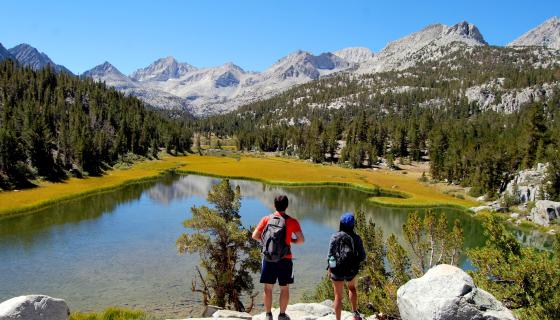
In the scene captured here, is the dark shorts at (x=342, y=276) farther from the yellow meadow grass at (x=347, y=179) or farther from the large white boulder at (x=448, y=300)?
the yellow meadow grass at (x=347, y=179)

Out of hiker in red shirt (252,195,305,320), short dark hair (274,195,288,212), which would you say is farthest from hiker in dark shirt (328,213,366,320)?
short dark hair (274,195,288,212)

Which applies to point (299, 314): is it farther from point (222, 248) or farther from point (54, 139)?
point (54, 139)

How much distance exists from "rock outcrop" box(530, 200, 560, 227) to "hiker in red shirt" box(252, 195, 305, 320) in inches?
3007

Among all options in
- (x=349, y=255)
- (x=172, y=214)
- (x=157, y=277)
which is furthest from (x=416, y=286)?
(x=172, y=214)

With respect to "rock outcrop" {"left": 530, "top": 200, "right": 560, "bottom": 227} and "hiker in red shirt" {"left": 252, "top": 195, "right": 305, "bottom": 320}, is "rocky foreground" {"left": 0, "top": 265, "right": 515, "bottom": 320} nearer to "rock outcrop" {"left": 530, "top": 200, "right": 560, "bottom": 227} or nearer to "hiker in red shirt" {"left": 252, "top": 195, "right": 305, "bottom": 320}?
"hiker in red shirt" {"left": 252, "top": 195, "right": 305, "bottom": 320}

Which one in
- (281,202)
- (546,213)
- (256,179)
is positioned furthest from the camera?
(256,179)

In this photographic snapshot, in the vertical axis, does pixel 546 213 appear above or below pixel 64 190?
below

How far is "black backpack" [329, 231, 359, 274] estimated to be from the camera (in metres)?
13.6

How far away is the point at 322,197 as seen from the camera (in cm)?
9956

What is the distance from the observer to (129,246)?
52.4m

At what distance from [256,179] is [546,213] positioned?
2807 inches

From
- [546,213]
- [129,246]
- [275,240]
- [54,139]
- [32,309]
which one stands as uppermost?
[54,139]

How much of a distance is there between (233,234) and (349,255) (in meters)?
18.5

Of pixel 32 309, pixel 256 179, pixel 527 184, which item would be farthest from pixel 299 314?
pixel 256 179
